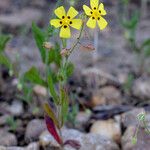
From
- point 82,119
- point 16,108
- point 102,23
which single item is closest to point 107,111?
point 82,119

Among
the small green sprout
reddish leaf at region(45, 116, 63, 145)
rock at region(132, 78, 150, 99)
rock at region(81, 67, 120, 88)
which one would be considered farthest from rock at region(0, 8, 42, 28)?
reddish leaf at region(45, 116, 63, 145)

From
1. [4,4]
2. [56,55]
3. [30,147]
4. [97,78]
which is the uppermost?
[4,4]

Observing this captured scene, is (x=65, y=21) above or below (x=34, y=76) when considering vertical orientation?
above

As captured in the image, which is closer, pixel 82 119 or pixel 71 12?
pixel 71 12

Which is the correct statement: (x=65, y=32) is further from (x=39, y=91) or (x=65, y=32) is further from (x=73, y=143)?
(x=39, y=91)

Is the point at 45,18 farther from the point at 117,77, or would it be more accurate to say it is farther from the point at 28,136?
the point at 28,136

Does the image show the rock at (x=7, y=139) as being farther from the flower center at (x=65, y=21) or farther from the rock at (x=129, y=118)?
the flower center at (x=65, y=21)

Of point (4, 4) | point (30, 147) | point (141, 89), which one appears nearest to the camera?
point (30, 147)

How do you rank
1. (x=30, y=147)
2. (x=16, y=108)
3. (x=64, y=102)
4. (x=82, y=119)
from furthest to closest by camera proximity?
(x=16, y=108)
(x=82, y=119)
(x=30, y=147)
(x=64, y=102)
